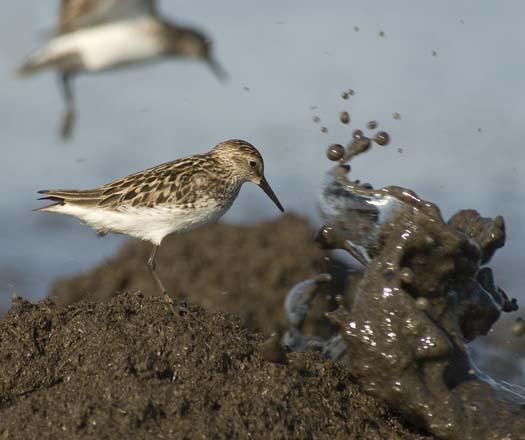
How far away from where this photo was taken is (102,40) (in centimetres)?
995

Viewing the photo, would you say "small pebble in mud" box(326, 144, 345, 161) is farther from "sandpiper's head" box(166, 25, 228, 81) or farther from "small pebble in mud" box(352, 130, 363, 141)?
"sandpiper's head" box(166, 25, 228, 81)

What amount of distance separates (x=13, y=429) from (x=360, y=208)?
2.51 meters

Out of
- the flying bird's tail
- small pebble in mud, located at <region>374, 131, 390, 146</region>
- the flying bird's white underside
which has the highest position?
small pebble in mud, located at <region>374, 131, 390, 146</region>

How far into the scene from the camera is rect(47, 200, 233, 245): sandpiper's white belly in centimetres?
679

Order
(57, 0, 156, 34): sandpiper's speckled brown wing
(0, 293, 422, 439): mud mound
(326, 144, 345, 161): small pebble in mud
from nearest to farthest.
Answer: (0, 293, 422, 439): mud mound < (326, 144, 345, 161): small pebble in mud < (57, 0, 156, 34): sandpiper's speckled brown wing

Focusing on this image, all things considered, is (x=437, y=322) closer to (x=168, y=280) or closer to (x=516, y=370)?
(x=516, y=370)

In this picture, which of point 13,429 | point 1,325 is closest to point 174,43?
point 1,325

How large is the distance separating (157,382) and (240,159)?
2764 millimetres

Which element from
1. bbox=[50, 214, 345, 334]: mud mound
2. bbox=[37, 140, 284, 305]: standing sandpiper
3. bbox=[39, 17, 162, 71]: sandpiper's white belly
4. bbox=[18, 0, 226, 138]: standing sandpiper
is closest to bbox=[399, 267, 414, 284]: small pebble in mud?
bbox=[37, 140, 284, 305]: standing sandpiper

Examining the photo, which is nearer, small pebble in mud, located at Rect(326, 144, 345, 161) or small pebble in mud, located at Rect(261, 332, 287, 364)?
small pebble in mud, located at Rect(261, 332, 287, 364)

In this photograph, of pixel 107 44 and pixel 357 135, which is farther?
pixel 107 44

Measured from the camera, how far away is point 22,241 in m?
12.9

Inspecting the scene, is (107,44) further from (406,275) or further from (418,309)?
(418,309)

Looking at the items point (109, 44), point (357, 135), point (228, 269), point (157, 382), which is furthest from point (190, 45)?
point (157, 382)
